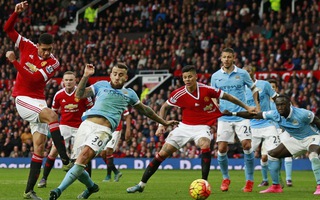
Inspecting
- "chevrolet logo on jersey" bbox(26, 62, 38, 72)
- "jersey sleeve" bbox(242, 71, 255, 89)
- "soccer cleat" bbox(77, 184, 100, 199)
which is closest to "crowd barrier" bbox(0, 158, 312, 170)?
"jersey sleeve" bbox(242, 71, 255, 89)

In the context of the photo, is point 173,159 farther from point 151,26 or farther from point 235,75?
point 235,75

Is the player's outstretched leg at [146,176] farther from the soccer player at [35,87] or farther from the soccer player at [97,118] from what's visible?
the soccer player at [35,87]

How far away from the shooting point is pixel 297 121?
13.9 metres

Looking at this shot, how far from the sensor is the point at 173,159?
2814cm

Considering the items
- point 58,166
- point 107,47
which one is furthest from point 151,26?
point 58,166

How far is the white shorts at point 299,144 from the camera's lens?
14047 millimetres

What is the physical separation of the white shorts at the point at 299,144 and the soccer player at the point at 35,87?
4590mm

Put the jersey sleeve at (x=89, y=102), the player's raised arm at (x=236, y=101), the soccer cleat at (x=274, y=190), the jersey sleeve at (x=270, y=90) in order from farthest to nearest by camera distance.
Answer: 1. the jersey sleeve at (x=89, y=102)
2. the jersey sleeve at (x=270, y=90)
3. the soccer cleat at (x=274, y=190)
4. the player's raised arm at (x=236, y=101)


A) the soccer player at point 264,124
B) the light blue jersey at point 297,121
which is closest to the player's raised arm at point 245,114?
the light blue jersey at point 297,121

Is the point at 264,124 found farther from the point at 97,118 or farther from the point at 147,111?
the point at 97,118

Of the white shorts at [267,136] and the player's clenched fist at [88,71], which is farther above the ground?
the player's clenched fist at [88,71]

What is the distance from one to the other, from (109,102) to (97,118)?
1.15ft

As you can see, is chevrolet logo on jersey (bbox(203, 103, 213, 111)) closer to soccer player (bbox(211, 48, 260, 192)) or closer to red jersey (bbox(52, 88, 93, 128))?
soccer player (bbox(211, 48, 260, 192))

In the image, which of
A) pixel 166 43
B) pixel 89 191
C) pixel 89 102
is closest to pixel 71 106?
pixel 89 102
